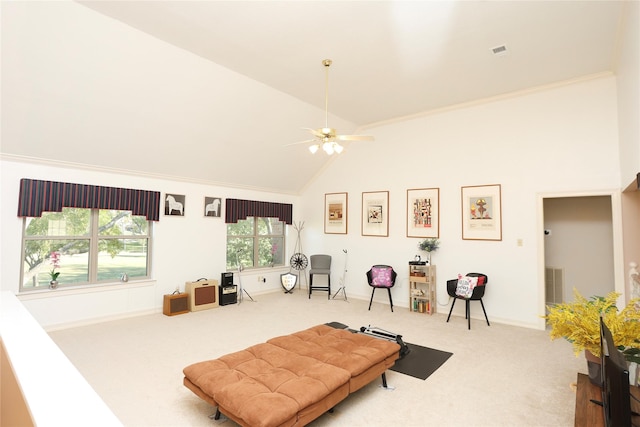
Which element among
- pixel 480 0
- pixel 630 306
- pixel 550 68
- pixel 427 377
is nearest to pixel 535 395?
pixel 427 377

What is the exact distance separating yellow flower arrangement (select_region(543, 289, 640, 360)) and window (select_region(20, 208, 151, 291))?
5893mm

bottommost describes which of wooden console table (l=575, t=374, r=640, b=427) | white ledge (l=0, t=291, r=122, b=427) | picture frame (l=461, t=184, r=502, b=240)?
wooden console table (l=575, t=374, r=640, b=427)

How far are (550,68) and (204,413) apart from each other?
574cm

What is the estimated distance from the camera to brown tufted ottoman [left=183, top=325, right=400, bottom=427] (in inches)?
86.1

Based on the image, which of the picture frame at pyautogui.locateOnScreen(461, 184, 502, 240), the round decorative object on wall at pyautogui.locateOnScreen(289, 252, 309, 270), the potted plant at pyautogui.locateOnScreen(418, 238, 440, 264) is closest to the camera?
the picture frame at pyautogui.locateOnScreen(461, 184, 502, 240)

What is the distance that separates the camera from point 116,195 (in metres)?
5.45

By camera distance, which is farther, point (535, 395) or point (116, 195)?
point (116, 195)

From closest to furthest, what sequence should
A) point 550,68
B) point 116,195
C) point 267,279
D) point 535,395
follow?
1. point 535,395
2. point 550,68
3. point 116,195
4. point 267,279

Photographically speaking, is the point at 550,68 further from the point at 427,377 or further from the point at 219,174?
the point at 219,174

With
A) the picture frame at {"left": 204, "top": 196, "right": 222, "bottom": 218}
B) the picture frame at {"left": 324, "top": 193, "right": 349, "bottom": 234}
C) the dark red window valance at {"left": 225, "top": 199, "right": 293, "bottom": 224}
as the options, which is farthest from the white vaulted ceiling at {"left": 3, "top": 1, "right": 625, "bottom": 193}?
the picture frame at {"left": 324, "top": 193, "right": 349, "bottom": 234}

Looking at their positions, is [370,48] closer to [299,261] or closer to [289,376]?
[289,376]

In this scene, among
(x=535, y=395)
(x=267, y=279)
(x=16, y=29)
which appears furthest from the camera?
(x=267, y=279)

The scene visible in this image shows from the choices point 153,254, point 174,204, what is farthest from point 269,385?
point 174,204

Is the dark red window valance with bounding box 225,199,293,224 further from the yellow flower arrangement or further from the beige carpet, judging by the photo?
the yellow flower arrangement
